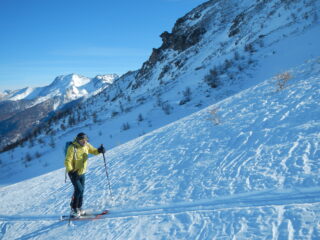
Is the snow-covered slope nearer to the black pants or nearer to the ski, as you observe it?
the ski

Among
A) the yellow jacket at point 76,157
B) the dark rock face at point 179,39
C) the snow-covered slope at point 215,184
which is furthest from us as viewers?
the dark rock face at point 179,39

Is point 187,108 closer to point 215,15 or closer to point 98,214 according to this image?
point 98,214

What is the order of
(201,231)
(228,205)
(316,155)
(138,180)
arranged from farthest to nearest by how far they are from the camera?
1. (138,180)
2. (316,155)
3. (228,205)
4. (201,231)

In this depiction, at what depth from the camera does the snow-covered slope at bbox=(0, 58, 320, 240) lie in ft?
12.2

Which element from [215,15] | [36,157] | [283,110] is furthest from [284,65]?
[215,15]

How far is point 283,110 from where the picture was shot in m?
7.00

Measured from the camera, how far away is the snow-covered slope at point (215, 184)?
3717mm

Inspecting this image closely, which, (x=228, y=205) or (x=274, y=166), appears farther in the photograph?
(x=274, y=166)

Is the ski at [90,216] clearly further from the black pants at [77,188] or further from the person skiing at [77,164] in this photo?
the black pants at [77,188]

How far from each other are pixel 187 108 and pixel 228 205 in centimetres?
1057

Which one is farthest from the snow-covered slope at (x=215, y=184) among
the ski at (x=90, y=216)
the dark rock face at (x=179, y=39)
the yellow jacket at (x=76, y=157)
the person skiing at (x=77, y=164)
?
the dark rock face at (x=179, y=39)

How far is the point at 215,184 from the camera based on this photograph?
4.96 metres

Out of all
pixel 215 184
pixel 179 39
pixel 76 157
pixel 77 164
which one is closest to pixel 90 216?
pixel 77 164

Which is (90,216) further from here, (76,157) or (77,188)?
(76,157)
